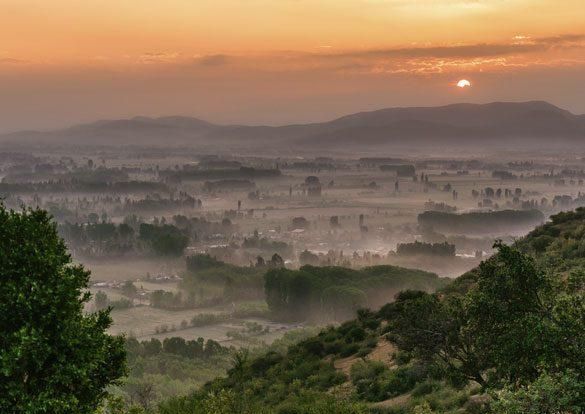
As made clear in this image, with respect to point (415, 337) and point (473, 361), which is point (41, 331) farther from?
point (473, 361)

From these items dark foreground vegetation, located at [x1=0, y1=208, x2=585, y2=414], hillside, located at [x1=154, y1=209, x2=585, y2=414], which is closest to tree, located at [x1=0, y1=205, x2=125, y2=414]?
dark foreground vegetation, located at [x1=0, y1=208, x2=585, y2=414]

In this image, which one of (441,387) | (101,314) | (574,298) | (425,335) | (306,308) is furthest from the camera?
(306,308)

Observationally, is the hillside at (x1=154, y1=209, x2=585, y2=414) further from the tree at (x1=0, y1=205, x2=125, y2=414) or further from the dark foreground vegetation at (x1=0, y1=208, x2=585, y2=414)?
the tree at (x1=0, y1=205, x2=125, y2=414)

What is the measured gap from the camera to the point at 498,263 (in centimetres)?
2136

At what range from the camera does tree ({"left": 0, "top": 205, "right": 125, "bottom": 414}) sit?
1688 centimetres

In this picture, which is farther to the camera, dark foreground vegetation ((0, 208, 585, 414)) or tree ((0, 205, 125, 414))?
tree ((0, 205, 125, 414))

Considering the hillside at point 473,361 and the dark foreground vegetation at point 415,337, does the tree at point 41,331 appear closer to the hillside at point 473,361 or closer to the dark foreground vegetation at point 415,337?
the dark foreground vegetation at point 415,337

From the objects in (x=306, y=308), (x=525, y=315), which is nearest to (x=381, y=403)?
(x=525, y=315)

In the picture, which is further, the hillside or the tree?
the tree

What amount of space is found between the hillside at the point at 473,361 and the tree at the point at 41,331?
752cm

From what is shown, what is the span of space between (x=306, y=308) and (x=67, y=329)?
140 metres

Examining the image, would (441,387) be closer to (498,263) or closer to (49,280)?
(498,263)

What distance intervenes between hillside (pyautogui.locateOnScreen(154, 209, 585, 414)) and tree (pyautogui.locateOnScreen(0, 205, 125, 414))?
752 cm

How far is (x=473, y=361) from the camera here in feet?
73.9
